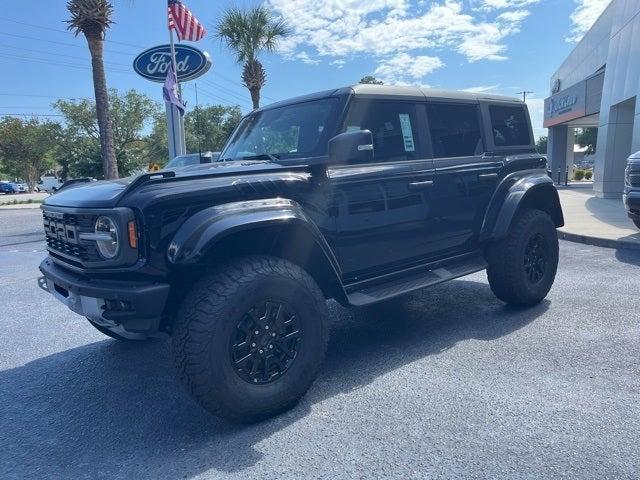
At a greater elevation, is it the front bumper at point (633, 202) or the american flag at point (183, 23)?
the american flag at point (183, 23)

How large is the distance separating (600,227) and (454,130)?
22.0 feet

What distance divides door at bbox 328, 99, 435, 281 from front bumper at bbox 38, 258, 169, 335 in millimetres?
1253

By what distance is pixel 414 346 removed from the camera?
3.90m

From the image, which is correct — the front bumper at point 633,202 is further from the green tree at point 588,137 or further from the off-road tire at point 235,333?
the green tree at point 588,137

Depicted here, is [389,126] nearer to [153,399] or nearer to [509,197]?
[509,197]

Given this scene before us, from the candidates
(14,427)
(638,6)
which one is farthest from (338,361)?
(638,6)

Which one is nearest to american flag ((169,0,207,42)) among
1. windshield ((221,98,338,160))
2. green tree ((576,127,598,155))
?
windshield ((221,98,338,160))

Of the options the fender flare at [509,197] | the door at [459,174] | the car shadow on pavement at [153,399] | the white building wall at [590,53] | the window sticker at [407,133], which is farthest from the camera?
the white building wall at [590,53]

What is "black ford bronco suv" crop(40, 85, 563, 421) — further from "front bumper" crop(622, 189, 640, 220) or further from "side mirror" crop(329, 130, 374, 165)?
"front bumper" crop(622, 189, 640, 220)

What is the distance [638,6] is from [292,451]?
17.4 m

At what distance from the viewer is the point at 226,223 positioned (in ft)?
8.57

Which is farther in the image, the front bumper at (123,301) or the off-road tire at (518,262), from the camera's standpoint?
the off-road tire at (518,262)

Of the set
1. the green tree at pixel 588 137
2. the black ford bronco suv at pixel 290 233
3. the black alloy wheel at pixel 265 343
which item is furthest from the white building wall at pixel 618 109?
the green tree at pixel 588 137

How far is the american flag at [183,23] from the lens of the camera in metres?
13.5
